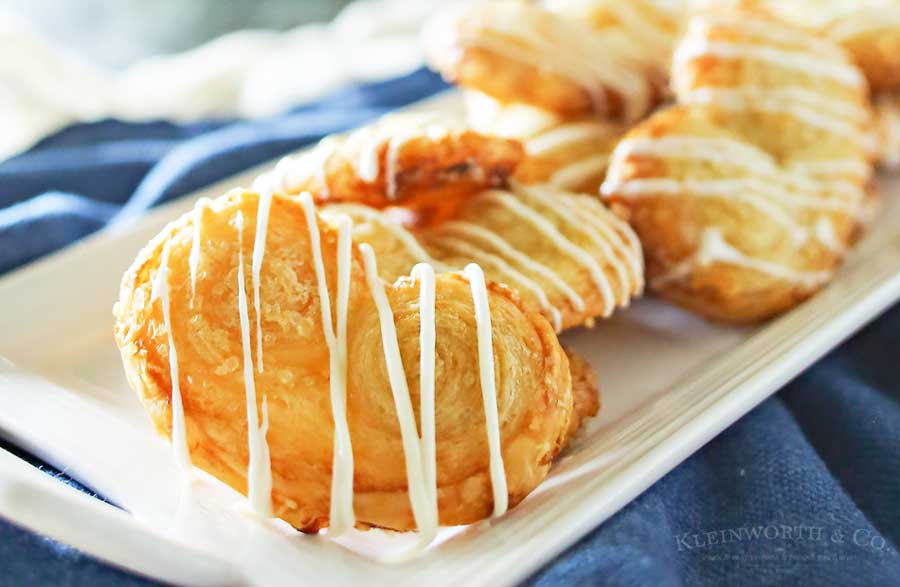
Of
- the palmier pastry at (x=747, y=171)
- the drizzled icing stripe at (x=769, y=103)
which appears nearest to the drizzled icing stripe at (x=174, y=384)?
the palmier pastry at (x=747, y=171)

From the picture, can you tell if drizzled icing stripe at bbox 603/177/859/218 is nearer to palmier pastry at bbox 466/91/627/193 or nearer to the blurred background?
palmier pastry at bbox 466/91/627/193

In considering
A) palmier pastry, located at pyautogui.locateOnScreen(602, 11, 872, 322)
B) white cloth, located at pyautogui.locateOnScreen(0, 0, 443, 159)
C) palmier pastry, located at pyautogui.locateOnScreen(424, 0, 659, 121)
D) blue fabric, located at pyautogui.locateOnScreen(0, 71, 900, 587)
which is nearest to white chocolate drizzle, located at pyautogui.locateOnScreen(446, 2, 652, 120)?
palmier pastry, located at pyautogui.locateOnScreen(424, 0, 659, 121)

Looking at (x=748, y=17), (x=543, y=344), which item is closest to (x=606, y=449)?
(x=543, y=344)

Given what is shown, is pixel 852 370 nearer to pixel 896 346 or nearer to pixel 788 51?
pixel 896 346

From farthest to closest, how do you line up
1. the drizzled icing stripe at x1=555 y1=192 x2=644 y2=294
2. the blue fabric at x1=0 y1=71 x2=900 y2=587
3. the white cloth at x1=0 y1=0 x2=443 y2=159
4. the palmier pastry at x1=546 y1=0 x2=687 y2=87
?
the white cloth at x1=0 y1=0 x2=443 y2=159, the palmier pastry at x1=546 y1=0 x2=687 y2=87, the drizzled icing stripe at x1=555 y1=192 x2=644 y2=294, the blue fabric at x1=0 y1=71 x2=900 y2=587

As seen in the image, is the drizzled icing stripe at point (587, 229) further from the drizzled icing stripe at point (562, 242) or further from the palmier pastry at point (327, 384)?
the palmier pastry at point (327, 384)

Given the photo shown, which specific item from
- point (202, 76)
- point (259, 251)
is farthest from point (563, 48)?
point (202, 76)
